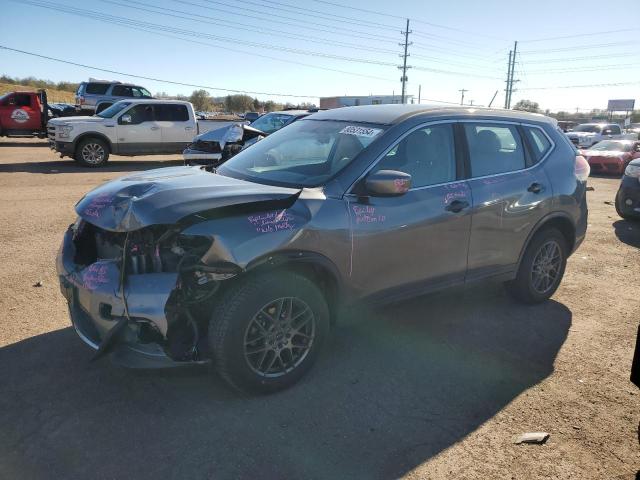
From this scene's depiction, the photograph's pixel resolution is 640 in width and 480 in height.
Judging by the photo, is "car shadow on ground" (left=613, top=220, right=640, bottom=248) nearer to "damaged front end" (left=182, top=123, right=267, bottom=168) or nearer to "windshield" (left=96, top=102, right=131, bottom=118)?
"damaged front end" (left=182, top=123, right=267, bottom=168)

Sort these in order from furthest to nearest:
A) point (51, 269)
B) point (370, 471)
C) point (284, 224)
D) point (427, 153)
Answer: point (51, 269)
point (427, 153)
point (284, 224)
point (370, 471)

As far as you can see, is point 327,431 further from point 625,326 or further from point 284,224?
point 625,326

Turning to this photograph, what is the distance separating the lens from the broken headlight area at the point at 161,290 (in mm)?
2807

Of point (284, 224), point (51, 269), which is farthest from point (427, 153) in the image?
point (51, 269)

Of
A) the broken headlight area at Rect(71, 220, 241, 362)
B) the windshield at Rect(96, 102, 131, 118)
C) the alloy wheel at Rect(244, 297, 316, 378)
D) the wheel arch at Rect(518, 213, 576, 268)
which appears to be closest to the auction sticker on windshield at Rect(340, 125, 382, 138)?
the alloy wheel at Rect(244, 297, 316, 378)

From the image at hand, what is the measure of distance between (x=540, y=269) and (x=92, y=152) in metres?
13.8

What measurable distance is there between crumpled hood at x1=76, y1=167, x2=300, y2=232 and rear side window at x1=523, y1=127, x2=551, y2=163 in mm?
2580

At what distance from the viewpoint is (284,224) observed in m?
3.07

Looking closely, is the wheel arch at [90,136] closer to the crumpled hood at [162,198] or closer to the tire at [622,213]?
the crumpled hood at [162,198]

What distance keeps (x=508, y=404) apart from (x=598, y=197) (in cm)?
1126

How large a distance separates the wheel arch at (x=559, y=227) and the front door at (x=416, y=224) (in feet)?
3.11

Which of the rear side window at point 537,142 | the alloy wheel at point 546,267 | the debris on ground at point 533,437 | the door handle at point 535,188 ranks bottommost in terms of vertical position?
the debris on ground at point 533,437

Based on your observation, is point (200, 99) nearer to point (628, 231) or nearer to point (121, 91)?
point (121, 91)

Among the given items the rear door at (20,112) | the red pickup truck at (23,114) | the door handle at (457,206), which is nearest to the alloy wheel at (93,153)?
the red pickup truck at (23,114)
